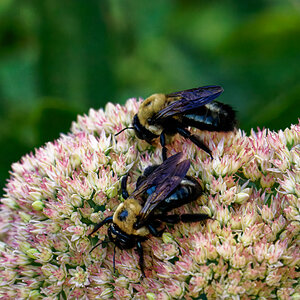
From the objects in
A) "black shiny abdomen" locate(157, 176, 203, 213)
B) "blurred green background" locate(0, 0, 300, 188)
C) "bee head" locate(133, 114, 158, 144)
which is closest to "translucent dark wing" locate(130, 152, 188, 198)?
"black shiny abdomen" locate(157, 176, 203, 213)

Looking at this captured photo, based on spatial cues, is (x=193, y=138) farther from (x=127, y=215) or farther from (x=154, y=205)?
(x=127, y=215)

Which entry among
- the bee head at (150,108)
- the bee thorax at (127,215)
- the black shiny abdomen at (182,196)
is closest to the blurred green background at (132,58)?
the bee head at (150,108)

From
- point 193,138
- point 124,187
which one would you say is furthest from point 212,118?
point 124,187

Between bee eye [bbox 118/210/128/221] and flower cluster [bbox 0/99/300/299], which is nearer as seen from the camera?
flower cluster [bbox 0/99/300/299]

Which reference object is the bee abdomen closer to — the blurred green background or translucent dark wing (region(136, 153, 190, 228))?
translucent dark wing (region(136, 153, 190, 228))

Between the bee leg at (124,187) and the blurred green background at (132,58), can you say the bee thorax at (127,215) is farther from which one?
the blurred green background at (132,58)
